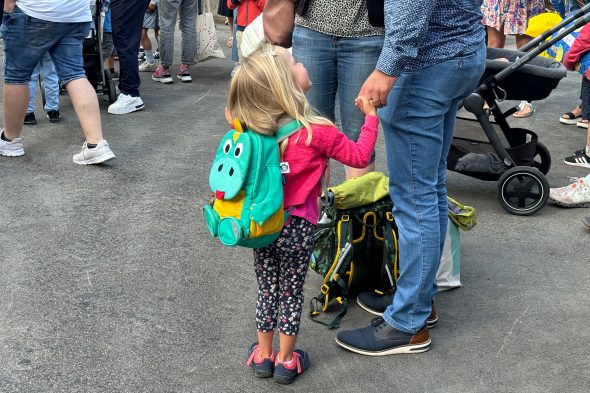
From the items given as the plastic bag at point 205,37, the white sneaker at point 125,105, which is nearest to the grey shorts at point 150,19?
the plastic bag at point 205,37

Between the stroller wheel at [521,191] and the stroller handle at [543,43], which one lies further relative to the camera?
the stroller wheel at [521,191]

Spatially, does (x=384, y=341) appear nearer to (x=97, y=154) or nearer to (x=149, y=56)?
(x=97, y=154)

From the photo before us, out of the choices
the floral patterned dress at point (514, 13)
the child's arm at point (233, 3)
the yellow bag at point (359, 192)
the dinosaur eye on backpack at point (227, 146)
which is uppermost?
the dinosaur eye on backpack at point (227, 146)

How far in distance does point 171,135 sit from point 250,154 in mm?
4044

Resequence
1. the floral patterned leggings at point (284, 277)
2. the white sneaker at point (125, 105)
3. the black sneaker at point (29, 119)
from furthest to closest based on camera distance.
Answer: the white sneaker at point (125, 105) < the black sneaker at point (29, 119) < the floral patterned leggings at point (284, 277)

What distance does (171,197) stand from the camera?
532 cm

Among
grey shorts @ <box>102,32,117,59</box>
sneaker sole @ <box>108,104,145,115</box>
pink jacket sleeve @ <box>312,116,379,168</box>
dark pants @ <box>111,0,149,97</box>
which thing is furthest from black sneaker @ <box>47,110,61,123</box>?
pink jacket sleeve @ <box>312,116,379,168</box>

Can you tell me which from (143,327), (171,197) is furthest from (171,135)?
(143,327)

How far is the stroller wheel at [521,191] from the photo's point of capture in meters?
5.20

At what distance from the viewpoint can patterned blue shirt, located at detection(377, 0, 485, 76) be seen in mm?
2906

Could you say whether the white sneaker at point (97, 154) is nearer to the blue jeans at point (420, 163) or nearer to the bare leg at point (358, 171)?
the bare leg at point (358, 171)

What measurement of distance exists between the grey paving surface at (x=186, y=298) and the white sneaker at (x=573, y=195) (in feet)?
0.28

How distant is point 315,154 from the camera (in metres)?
3.06

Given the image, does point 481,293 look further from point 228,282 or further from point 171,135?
point 171,135
